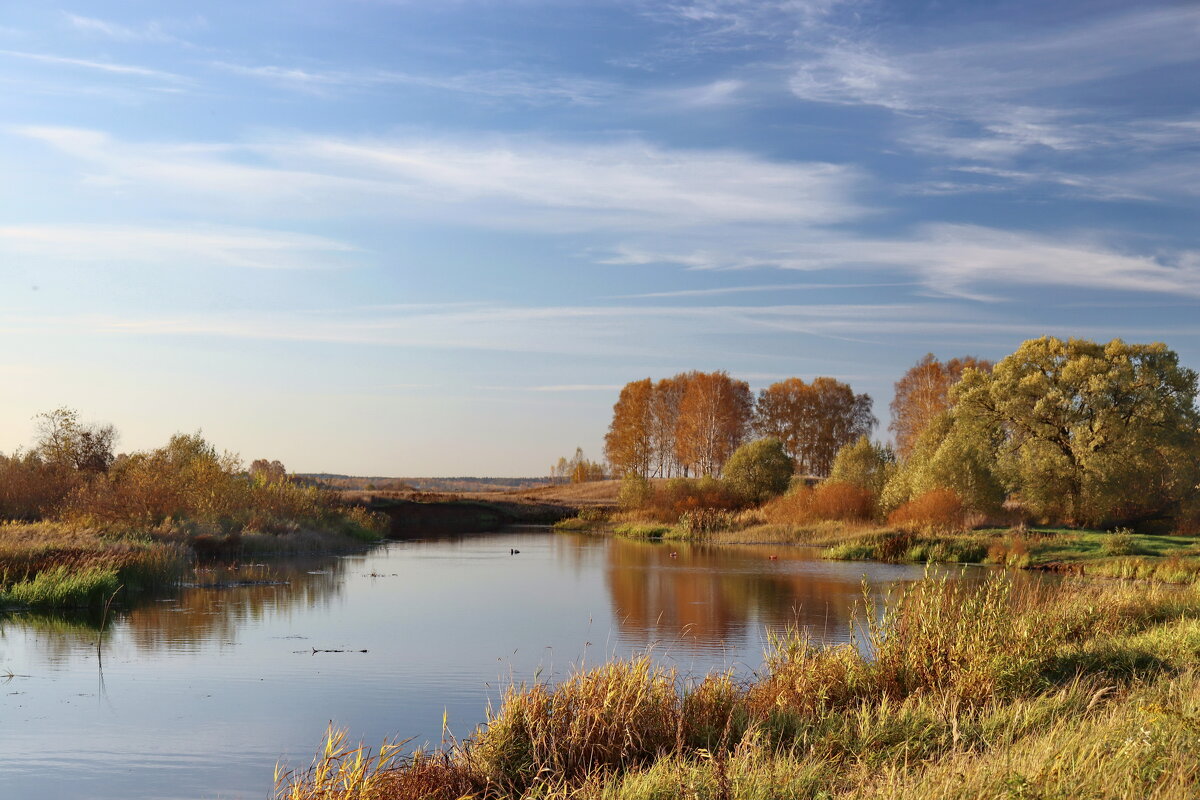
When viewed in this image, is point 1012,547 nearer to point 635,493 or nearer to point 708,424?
point 635,493

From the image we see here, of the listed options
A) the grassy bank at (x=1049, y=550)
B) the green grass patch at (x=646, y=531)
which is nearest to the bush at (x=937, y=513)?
the grassy bank at (x=1049, y=550)

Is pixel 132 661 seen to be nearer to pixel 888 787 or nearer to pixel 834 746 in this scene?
pixel 834 746

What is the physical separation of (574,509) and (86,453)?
33.0 meters

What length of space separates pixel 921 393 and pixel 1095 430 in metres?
26.6

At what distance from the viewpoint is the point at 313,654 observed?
15875 millimetres

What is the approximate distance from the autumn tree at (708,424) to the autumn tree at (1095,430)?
24697mm

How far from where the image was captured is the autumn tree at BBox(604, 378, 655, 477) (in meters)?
70.1

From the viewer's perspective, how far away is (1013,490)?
39750 millimetres

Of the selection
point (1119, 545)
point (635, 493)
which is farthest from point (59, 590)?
point (635, 493)

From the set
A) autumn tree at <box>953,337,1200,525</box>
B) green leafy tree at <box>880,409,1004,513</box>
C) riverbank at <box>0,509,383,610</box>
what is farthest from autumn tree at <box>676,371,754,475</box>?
riverbank at <box>0,509,383,610</box>

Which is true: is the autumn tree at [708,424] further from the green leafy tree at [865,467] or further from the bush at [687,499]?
the green leafy tree at [865,467]

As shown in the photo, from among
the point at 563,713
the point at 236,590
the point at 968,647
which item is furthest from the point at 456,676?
the point at 236,590

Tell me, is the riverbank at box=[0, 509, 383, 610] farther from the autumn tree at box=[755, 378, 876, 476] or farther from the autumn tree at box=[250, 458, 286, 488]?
the autumn tree at box=[755, 378, 876, 476]

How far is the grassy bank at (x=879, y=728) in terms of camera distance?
246 inches
